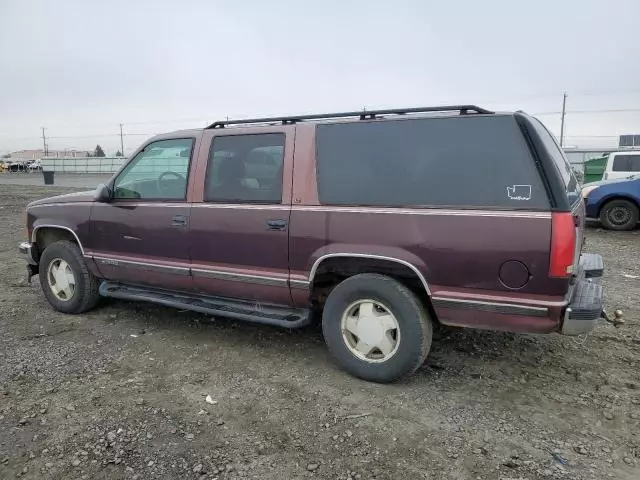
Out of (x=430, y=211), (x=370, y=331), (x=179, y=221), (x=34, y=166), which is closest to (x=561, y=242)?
(x=430, y=211)

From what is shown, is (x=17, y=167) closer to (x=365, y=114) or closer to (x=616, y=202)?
(x=616, y=202)

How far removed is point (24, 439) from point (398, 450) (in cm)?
218

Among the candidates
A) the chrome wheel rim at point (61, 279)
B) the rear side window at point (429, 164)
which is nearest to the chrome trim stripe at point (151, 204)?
the chrome wheel rim at point (61, 279)

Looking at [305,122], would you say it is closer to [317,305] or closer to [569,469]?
[317,305]

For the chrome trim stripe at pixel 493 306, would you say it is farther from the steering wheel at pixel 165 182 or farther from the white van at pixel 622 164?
the white van at pixel 622 164

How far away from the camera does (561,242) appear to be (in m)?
2.95

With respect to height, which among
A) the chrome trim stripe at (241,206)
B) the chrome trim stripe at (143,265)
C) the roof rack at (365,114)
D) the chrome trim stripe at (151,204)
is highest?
the roof rack at (365,114)

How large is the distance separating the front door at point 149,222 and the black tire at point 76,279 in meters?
0.23

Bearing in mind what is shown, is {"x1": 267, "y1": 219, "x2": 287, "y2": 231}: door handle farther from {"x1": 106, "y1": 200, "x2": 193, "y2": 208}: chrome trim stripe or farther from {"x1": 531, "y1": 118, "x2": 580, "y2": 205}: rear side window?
{"x1": 531, "y1": 118, "x2": 580, "y2": 205}: rear side window

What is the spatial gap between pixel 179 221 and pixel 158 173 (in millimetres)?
625

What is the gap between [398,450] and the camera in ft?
9.32

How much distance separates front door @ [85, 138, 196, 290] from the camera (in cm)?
441

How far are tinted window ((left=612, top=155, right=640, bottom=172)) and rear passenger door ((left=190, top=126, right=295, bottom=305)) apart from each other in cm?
1344

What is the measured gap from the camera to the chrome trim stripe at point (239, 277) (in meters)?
3.91
